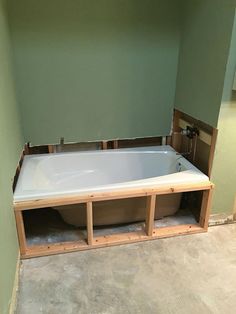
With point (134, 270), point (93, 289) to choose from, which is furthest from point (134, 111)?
point (93, 289)

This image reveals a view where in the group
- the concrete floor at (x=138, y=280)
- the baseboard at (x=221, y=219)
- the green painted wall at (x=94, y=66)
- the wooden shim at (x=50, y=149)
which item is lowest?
the concrete floor at (x=138, y=280)

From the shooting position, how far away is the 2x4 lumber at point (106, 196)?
6.34 ft

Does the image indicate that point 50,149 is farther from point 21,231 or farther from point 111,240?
point 111,240

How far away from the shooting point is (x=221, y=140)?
7.12ft

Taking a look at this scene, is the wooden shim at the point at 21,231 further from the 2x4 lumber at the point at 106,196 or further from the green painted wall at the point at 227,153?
the green painted wall at the point at 227,153

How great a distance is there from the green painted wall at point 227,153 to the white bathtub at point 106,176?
0.18 m

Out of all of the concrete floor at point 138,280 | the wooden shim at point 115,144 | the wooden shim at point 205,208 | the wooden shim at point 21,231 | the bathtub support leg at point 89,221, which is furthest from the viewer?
the wooden shim at point 115,144

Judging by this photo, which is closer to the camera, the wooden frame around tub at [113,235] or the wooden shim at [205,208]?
the wooden frame around tub at [113,235]

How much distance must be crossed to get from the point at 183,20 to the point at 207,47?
0.49m

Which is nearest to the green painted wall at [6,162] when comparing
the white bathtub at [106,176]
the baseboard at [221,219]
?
the white bathtub at [106,176]

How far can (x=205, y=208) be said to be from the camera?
90.7 inches

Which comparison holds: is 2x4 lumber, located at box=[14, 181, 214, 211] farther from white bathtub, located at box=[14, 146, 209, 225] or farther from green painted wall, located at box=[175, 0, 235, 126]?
green painted wall, located at box=[175, 0, 235, 126]

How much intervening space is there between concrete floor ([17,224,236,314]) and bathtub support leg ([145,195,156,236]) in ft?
0.34

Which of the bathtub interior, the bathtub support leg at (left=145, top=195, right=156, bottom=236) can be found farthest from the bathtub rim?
the bathtub interior
